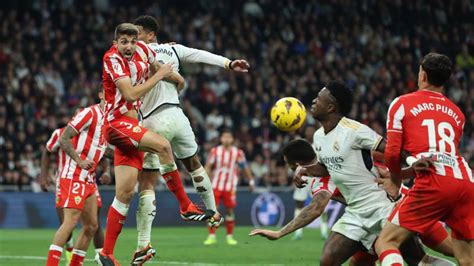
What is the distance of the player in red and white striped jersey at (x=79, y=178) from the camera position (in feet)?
37.5

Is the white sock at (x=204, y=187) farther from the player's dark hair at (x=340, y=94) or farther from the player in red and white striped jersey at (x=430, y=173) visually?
the player in red and white striped jersey at (x=430, y=173)

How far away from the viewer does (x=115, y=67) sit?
10.4 meters

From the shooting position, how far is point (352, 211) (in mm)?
9312

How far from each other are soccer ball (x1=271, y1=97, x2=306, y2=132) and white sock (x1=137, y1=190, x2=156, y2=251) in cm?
164

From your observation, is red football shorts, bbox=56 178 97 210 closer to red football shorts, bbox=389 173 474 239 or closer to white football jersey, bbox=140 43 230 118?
white football jersey, bbox=140 43 230 118

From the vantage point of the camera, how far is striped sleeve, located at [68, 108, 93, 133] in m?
12.1

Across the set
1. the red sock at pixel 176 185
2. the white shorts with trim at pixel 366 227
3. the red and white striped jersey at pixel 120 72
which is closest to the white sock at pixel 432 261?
the white shorts with trim at pixel 366 227

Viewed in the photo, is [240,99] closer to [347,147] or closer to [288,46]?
[288,46]

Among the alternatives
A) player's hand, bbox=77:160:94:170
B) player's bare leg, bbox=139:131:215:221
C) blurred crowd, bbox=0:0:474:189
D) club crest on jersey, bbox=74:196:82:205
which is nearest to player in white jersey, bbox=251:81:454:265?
player's bare leg, bbox=139:131:215:221

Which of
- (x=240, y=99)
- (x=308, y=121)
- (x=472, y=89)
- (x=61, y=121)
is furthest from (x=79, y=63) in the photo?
(x=472, y=89)

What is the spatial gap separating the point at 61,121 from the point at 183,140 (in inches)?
595

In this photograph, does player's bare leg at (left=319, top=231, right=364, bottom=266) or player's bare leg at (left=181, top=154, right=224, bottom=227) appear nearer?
player's bare leg at (left=319, top=231, right=364, bottom=266)

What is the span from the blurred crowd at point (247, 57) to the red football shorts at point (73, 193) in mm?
13603

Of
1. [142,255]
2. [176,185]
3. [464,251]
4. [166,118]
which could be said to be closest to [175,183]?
[176,185]
